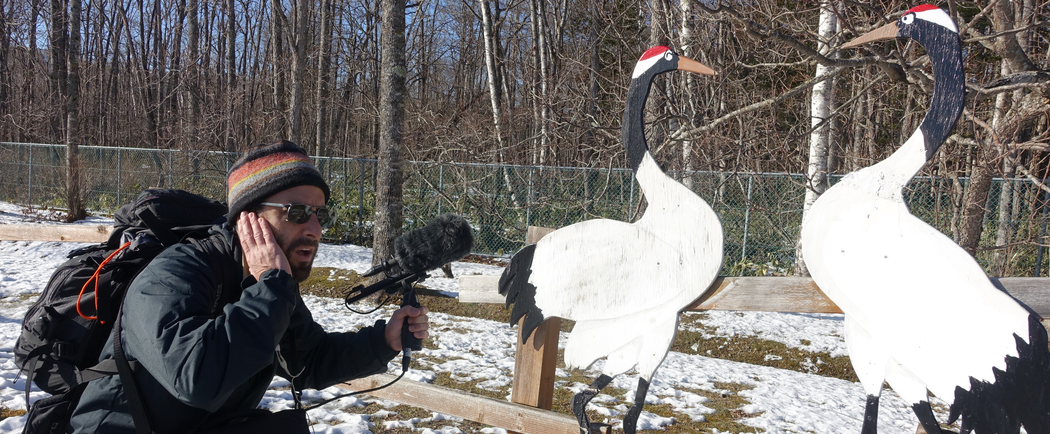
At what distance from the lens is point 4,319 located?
5738 mm

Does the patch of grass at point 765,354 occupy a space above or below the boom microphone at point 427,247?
below

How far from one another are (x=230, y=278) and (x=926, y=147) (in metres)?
2.24

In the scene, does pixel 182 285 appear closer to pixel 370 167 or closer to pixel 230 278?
pixel 230 278

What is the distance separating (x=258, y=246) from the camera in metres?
1.63

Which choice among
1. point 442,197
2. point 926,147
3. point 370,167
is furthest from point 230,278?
point 370,167

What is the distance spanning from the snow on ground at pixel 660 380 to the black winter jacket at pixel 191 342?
2103 millimetres

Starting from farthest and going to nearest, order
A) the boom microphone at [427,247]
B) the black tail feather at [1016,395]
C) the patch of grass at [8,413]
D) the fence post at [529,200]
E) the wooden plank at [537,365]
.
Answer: the fence post at [529,200]
the patch of grass at [8,413]
the wooden plank at [537,365]
the boom microphone at [427,247]
the black tail feather at [1016,395]

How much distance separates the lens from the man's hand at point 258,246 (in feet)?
5.25

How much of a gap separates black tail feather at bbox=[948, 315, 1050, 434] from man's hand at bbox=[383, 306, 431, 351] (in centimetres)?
170

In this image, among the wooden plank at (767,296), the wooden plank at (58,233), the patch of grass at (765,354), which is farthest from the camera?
the patch of grass at (765,354)

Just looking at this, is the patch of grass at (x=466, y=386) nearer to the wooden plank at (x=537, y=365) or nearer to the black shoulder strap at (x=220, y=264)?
the wooden plank at (x=537, y=365)

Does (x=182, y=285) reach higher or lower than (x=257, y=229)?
lower

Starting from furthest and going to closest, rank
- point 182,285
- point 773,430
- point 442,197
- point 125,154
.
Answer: point 125,154
point 442,197
point 773,430
point 182,285

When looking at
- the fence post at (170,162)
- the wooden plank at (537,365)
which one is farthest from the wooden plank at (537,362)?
the fence post at (170,162)
